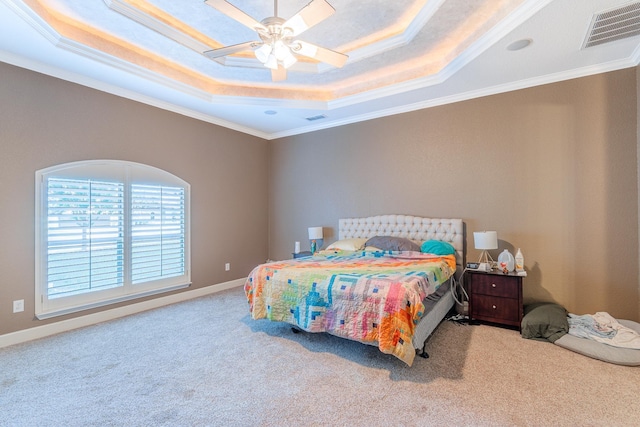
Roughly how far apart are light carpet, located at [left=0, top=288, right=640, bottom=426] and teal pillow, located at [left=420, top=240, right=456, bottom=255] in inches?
39.4

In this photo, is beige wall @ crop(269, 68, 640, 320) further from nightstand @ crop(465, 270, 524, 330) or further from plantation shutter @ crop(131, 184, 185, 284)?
plantation shutter @ crop(131, 184, 185, 284)

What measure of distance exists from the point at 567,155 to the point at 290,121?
13.4ft

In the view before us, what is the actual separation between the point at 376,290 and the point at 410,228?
7.20ft

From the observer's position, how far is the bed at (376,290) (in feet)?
7.96

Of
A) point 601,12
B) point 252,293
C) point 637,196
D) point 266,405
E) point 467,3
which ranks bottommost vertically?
point 266,405

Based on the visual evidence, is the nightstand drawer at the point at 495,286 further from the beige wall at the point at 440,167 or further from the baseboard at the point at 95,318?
the baseboard at the point at 95,318

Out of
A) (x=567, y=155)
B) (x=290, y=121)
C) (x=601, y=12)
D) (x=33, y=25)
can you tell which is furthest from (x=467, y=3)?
(x=33, y=25)

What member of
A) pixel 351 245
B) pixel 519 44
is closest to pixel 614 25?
pixel 519 44

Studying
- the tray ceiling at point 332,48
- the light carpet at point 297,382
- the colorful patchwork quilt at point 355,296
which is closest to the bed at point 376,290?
the colorful patchwork quilt at point 355,296

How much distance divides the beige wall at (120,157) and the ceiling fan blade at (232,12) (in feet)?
8.48

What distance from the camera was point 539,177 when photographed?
3.66 meters

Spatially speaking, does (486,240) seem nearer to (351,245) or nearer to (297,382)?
(351,245)

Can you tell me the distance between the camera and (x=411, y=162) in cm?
462

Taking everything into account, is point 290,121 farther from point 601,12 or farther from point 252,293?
point 601,12
